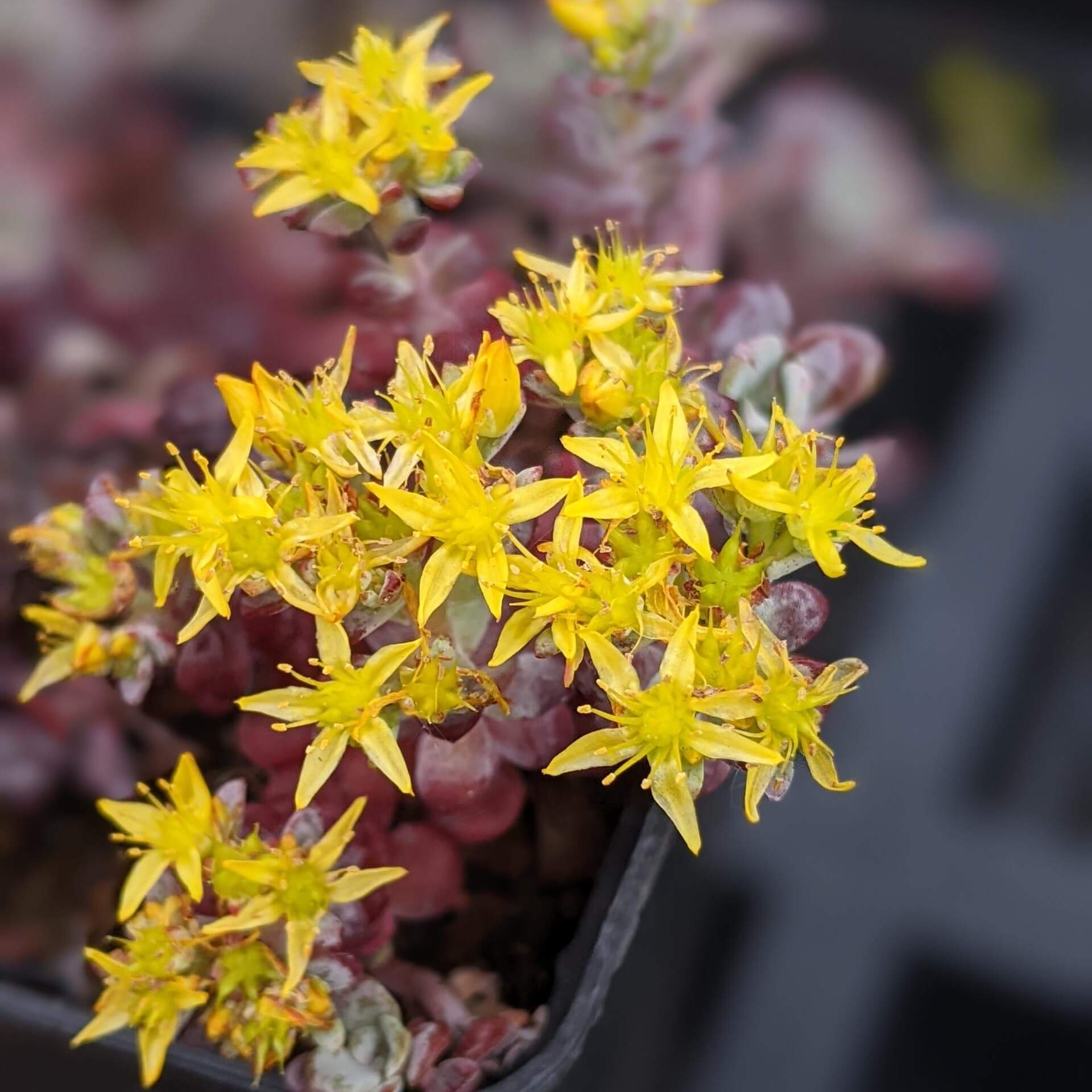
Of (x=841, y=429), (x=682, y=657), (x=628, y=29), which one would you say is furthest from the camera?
(x=841, y=429)

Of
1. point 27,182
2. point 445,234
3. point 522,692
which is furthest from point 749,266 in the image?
point 27,182

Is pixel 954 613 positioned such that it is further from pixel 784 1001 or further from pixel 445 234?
pixel 445 234

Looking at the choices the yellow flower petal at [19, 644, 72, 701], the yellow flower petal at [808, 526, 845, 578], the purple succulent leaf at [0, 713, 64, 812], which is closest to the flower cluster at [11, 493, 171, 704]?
the yellow flower petal at [19, 644, 72, 701]

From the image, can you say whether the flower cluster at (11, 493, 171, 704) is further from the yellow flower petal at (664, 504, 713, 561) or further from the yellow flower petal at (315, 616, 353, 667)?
the yellow flower petal at (664, 504, 713, 561)

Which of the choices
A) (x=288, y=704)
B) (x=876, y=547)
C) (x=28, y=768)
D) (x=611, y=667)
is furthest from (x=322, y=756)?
(x=28, y=768)

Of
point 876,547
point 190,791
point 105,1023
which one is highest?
point 876,547

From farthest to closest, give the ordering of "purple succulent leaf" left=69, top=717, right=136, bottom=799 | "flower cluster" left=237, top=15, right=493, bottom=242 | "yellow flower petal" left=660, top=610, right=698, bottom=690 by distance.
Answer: "purple succulent leaf" left=69, top=717, right=136, bottom=799 < "flower cluster" left=237, top=15, right=493, bottom=242 < "yellow flower petal" left=660, top=610, right=698, bottom=690

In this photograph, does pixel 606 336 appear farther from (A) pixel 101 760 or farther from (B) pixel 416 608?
(A) pixel 101 760

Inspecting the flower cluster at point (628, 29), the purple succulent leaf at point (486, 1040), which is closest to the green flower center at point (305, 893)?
the purple succulent leaf at point (486, 1040)
